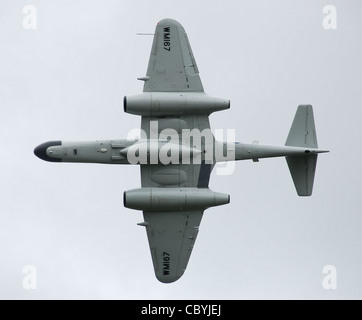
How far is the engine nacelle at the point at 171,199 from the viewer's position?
98.8 ft

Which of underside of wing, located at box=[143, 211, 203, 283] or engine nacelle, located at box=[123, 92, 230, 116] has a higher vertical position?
engine nacelle, located at box=[123, 92, 230, 116]

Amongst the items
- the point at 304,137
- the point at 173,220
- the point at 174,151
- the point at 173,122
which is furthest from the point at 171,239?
the point at 304,137

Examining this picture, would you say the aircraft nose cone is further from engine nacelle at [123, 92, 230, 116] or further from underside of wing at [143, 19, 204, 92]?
underside of wing at [143, 19, 204, 92]

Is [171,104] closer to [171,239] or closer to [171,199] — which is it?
[171,199]

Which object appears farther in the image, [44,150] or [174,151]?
[44,150]

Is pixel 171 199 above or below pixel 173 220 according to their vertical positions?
above

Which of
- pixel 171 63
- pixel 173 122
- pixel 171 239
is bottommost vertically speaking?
pixel 171 239

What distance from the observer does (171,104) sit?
30.0 meters

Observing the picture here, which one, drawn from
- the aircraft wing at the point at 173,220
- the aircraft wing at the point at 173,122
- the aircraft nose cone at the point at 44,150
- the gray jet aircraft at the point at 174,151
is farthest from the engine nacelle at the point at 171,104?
the aircraft nose cone at the point at 44,150

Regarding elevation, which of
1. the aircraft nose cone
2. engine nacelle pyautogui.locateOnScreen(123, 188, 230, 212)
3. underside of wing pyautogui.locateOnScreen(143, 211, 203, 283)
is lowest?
underside of wing pyautogui.locateOnScreen(143, 211, 203, 283)

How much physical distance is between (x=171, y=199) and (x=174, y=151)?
2024 millimetres

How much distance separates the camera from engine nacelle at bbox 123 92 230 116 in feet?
97.7

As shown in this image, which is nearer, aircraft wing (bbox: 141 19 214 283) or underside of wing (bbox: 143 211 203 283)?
aircraft wing (bbox: 141 19 214 283)

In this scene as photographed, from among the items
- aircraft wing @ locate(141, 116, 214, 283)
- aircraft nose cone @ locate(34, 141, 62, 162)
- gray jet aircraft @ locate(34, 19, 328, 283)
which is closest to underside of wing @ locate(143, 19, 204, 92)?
gray jet aircraft @ locate(34, 19, 328, 283)
